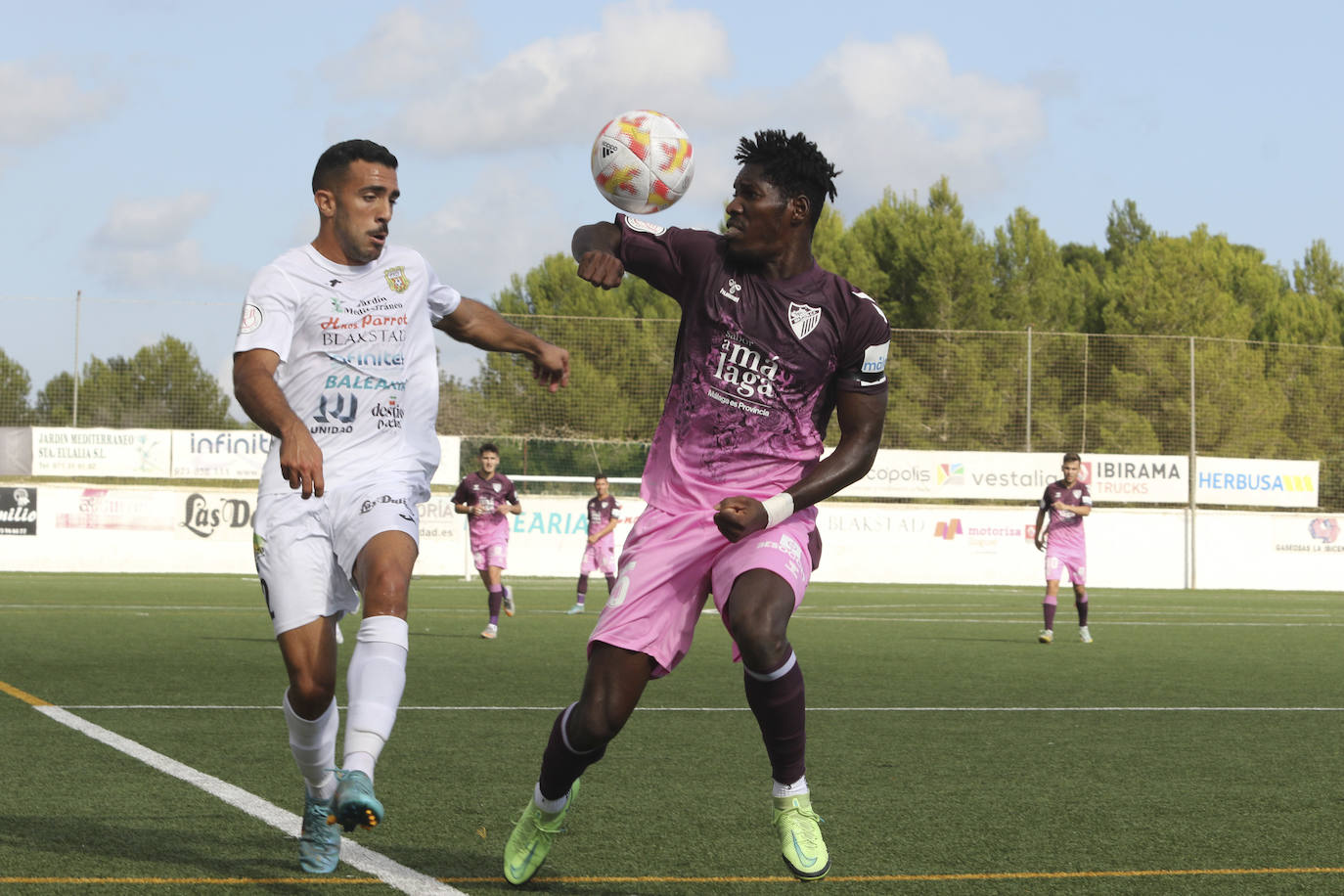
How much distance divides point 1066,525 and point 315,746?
13809mm

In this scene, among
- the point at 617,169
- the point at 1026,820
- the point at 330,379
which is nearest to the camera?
the point at 330,379

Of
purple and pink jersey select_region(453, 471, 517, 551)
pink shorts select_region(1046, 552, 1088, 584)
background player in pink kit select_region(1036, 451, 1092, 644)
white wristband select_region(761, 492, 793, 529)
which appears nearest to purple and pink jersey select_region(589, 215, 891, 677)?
white wristband select_region(761, 492, 793, 529)

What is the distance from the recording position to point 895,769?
23.7 feet

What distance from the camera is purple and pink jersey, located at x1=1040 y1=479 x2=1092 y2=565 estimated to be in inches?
685

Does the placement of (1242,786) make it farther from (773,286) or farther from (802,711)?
(773,286)

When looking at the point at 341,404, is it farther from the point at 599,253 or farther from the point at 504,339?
the point at 599,253

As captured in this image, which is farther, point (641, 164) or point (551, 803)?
point (641, 164)

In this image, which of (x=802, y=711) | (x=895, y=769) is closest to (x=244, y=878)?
(x=802, y=711)

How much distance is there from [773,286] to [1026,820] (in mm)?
2336

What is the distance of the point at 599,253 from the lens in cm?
483

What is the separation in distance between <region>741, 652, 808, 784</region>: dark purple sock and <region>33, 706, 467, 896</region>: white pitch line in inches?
37.6

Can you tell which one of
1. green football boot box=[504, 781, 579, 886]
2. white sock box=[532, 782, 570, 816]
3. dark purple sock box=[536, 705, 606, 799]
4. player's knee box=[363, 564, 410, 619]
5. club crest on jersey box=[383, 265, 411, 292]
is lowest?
green football boot box=[504, 781, 579, 886]

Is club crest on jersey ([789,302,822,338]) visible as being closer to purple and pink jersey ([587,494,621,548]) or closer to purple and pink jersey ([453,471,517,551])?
purple and pink jersey ([453,471,517,551])

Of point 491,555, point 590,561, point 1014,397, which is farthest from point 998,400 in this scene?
point 491,555
